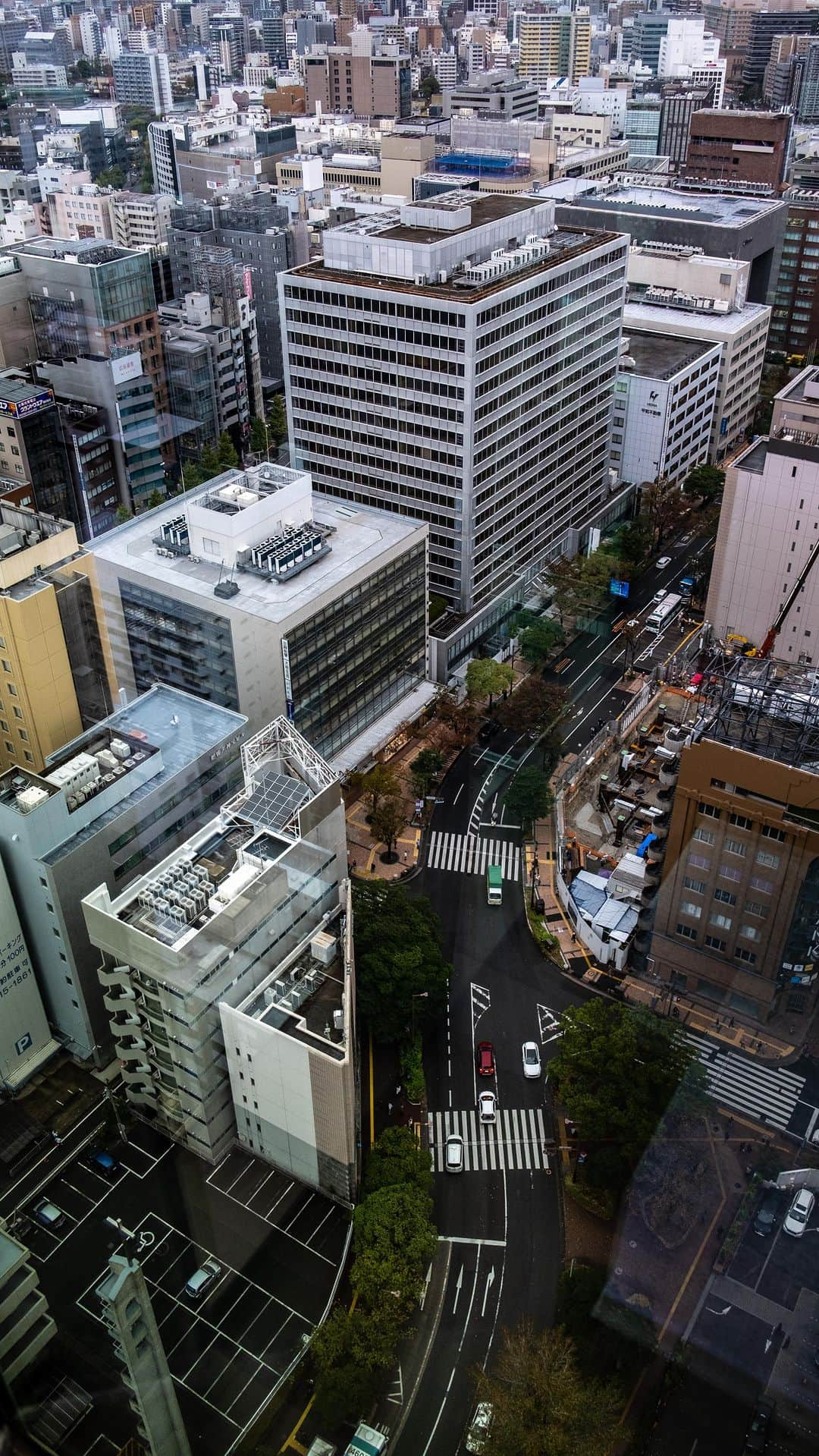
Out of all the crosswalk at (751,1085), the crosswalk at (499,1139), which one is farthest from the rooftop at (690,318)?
the crosswalk at (499,1139)

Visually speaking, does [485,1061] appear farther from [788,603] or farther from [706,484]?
[706,484]

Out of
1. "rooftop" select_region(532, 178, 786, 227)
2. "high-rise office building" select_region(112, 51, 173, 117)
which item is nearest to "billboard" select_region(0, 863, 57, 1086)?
"rooftop" select_region(532, 178, 786, 227)

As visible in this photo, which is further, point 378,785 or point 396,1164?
point 378,785

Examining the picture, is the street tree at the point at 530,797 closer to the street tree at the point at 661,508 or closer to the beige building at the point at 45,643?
the beige building at the point at 45,643

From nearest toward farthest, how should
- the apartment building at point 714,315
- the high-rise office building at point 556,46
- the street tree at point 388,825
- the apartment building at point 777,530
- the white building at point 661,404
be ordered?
the street tree at point 388,825, the apartment building at point 777,530, the white building at point 661,404, the apartment building at point 714,315, the high-rise office building at point 556,46

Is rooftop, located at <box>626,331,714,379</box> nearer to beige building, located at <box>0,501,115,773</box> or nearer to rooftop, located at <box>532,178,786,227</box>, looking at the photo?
rooftop, located at <box>532,178,786,227</box>

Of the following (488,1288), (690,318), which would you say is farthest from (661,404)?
(488,1288)
